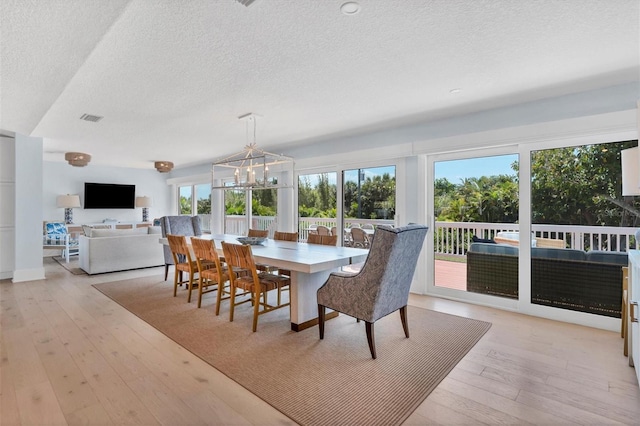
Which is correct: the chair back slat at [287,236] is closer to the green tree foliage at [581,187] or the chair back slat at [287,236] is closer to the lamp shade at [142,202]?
the green tree foliage at [581,187]

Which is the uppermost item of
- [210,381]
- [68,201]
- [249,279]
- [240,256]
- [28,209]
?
[68,201]

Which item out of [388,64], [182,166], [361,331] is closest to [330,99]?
[388,64]

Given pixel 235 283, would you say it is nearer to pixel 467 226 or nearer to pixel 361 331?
pixel 361 331

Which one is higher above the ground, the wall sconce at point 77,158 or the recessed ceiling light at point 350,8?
the recessed ceiling light at point 350,8

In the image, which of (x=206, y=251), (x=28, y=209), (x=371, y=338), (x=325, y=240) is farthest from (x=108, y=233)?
(x=371, y=338)

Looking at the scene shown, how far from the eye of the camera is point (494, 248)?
3.86 m

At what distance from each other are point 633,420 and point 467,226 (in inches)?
99.3

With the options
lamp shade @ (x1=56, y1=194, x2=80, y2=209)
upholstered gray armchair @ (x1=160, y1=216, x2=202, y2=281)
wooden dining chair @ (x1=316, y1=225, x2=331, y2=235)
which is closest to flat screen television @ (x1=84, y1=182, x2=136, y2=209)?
lamp shade @ (x1=56, y1=194, x2=80, y2=209)

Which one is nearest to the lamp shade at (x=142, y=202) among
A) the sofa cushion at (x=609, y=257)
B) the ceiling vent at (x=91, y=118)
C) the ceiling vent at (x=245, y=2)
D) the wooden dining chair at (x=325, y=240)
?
the ceiling vent at (x=91, y=118)

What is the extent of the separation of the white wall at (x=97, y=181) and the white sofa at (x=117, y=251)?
3296 mm

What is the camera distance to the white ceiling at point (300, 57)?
6.36 ft

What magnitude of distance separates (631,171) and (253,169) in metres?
3.92

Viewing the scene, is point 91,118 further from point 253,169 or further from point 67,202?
point 67,202

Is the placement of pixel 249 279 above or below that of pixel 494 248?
below
